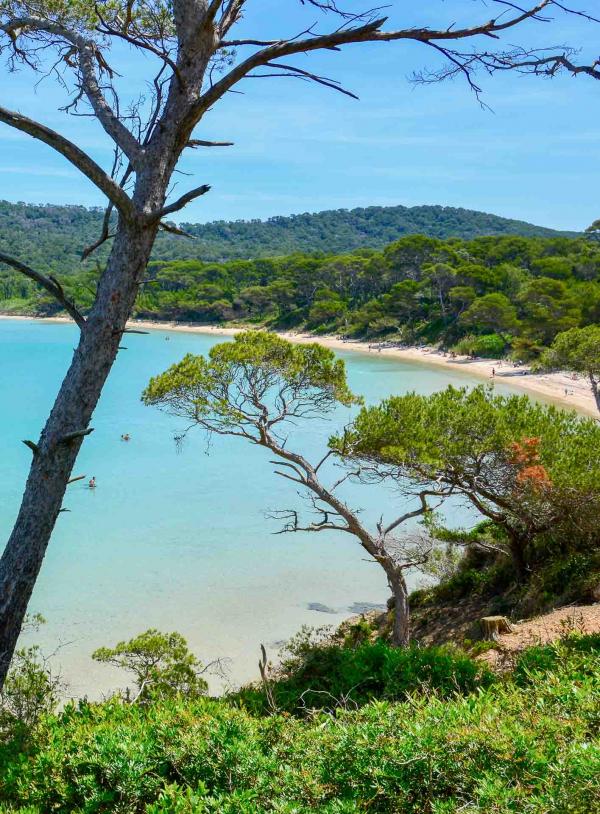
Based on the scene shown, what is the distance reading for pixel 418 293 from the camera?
49375 mm

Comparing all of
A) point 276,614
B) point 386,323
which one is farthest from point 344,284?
point 276,614

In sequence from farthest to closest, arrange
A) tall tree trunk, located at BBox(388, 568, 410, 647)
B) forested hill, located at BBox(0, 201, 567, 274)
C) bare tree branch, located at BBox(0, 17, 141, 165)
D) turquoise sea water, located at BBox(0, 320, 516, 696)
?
forested hill, located at BBox(0, 201, 567, 274)
turquoise sea water, located at BBox(0, 320, 516, 696)
tall tree trunk, located at BBox(388, 568, 410, 647)
bare tree branch, located at BBox(0, 17, 141, 165)

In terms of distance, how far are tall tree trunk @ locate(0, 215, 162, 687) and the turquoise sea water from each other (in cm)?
628

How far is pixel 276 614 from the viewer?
37.9 feet

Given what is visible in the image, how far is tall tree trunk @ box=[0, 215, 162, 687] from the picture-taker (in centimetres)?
292

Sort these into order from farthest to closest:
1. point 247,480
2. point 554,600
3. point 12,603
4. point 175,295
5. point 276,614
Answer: point 175,295, point 247,480, point 276,614, point 554,600, point 12,603

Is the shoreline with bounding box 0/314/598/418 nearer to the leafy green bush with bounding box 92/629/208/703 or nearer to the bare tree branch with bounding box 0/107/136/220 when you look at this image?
the leafy green bush with bounding box 92/629/208/703

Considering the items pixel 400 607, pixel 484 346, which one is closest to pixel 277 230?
pixel 484 346

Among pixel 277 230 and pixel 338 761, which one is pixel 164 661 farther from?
pixel 277 230

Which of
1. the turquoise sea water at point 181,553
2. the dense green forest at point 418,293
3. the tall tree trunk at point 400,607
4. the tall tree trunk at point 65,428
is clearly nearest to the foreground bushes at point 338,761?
the tall tree trunk at point 65,428

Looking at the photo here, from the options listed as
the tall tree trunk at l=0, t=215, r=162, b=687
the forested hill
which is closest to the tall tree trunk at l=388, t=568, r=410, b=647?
the tall tree trunk at l=0, t=215, r=162, b=687

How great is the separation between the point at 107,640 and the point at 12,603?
8326mm

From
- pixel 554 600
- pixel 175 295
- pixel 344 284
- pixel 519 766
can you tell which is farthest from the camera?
pixel 175 295

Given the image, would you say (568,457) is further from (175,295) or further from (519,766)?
(175,295)
